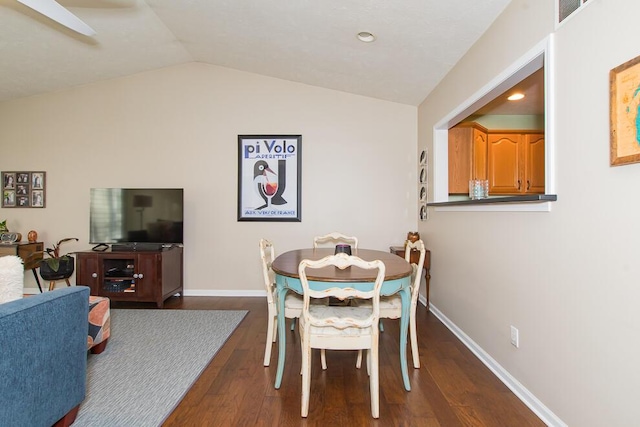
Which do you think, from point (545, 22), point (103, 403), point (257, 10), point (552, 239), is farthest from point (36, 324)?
point (545, 22)

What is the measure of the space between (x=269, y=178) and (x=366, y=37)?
205 centimetres

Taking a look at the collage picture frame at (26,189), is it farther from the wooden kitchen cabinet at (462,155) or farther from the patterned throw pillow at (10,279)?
the wooden kitchen cabinet at (462,155)

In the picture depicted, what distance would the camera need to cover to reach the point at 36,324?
147 centimetres

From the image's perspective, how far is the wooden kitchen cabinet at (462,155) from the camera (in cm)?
377

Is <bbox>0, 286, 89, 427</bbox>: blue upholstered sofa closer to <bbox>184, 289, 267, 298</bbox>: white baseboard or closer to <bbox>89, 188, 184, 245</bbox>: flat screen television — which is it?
<bbox>89, 188, 184, 245</bbox>: flat screen television

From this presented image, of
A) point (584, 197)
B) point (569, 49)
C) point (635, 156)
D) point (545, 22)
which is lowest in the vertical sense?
point (584, 197)

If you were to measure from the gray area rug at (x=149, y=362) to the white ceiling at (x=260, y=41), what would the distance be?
2.78 m

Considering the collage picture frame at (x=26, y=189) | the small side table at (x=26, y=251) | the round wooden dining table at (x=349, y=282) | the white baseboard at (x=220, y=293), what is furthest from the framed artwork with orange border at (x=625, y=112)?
the collage picture frame at (x=26, y=189)

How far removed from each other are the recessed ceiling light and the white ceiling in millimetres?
51

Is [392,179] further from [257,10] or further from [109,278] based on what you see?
[109,278]

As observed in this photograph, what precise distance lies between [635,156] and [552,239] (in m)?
0.62

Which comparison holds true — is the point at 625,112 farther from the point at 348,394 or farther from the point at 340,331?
the point at 348,394

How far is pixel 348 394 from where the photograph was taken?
210 cm

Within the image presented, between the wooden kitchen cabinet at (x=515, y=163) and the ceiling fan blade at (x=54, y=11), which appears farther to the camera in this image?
the wooden kitchen cabinet at (x=515, y=163)
